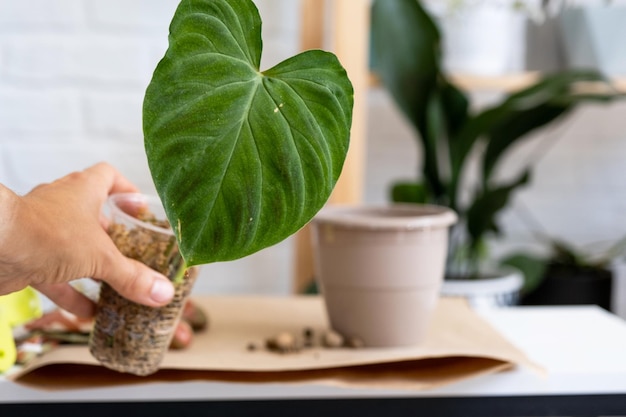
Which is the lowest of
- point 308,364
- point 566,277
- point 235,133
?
point 566,277

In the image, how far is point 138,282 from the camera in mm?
509

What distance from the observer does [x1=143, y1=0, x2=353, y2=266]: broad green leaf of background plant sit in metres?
0.39

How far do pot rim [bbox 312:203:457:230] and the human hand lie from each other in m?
0.24

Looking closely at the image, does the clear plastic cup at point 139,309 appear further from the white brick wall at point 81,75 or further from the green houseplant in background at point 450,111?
the white brick wall at point 81,75

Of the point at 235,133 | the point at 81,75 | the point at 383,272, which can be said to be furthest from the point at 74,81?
the point at 235,133

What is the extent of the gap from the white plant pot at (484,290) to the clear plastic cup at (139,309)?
30.1 inches

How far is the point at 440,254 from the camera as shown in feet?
2.49

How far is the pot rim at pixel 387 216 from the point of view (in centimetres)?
73

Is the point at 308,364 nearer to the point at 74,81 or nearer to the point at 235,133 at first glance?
the point at 235,133

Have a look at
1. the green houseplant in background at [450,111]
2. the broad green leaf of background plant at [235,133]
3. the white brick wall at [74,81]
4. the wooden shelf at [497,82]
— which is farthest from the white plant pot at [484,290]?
the broad green leaf of background plant at [235,133]

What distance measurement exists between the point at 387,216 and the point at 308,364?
0.23m

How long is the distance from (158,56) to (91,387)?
1.07 meters

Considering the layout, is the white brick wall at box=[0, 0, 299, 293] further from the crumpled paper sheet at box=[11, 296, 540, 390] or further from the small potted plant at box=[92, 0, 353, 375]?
the small potted plant at box=[92, 0, 353, 375]

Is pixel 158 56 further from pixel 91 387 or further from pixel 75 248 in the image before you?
pixel 75 248
